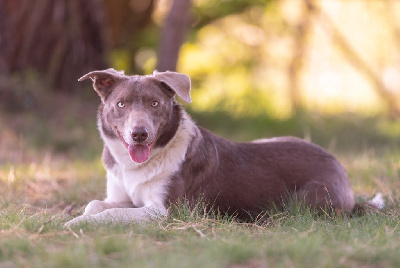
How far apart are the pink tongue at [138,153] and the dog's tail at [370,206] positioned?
6.19ft

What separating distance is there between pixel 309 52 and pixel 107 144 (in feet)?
40.0

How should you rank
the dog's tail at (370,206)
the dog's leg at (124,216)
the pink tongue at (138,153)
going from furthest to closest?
1. the dog's tail at (370,206)
2. the pink tongue at (138,153)
3. the dog's leg at (124,216)

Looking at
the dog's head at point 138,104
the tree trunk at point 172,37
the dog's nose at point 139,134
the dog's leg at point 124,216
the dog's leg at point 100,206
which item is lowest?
the dog's leg at point 100,206

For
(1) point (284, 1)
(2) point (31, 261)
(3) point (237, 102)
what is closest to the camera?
(2) point (31, 261)

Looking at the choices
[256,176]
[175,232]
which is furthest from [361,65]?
[175,232]

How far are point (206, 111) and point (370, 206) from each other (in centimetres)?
531

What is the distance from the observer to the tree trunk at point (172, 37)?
981cm

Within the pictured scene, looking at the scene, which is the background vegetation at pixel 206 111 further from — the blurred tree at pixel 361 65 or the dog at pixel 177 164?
the dog at pixel 177 164

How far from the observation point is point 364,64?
14.2 m

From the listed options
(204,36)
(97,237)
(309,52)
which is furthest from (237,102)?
(97,237)

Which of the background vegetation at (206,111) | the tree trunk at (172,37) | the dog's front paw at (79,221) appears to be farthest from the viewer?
the tree trunk at (172,37)

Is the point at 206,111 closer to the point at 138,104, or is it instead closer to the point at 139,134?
the point at 138,104

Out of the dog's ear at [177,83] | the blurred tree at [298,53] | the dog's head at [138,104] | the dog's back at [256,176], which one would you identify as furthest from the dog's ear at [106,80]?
the blurred tree at [298,53]

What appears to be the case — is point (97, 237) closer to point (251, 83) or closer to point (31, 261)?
point (31, 261)
